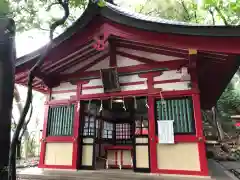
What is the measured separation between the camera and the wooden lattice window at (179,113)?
5254 mm

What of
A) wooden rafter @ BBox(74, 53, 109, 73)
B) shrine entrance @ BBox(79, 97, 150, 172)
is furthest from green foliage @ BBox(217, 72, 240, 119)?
wooden rafter @ BBox(74, 53, 109, 73)

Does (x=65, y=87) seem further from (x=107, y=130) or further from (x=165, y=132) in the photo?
(x=107, y=130)

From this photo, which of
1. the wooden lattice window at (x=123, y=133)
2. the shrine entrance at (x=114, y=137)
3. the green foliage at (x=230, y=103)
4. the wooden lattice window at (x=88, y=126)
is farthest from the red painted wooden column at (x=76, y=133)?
the green foliage at (x=230, y=103)

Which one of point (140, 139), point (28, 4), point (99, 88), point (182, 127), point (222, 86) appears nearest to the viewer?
point (28, 4)

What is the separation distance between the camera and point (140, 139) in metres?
5.71

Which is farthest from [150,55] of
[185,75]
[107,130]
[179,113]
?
[107,130]

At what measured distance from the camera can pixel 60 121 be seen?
669cm

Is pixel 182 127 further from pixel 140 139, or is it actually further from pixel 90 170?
pixel 90 170

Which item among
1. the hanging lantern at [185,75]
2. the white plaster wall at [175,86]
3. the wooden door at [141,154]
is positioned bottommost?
the wooden door at [141,154]

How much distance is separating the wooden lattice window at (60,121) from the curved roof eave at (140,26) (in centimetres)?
196

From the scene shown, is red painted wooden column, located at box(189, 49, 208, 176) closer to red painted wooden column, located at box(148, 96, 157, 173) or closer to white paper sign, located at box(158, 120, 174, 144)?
white paper sign, located at box(158, 120, 174, 144)

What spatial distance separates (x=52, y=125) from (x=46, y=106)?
0.76 metres

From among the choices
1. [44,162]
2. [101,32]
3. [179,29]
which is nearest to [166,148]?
[179,29]

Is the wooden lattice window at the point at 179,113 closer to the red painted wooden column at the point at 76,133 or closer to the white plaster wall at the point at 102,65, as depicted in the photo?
the white plaster wall at the point at 102,65
